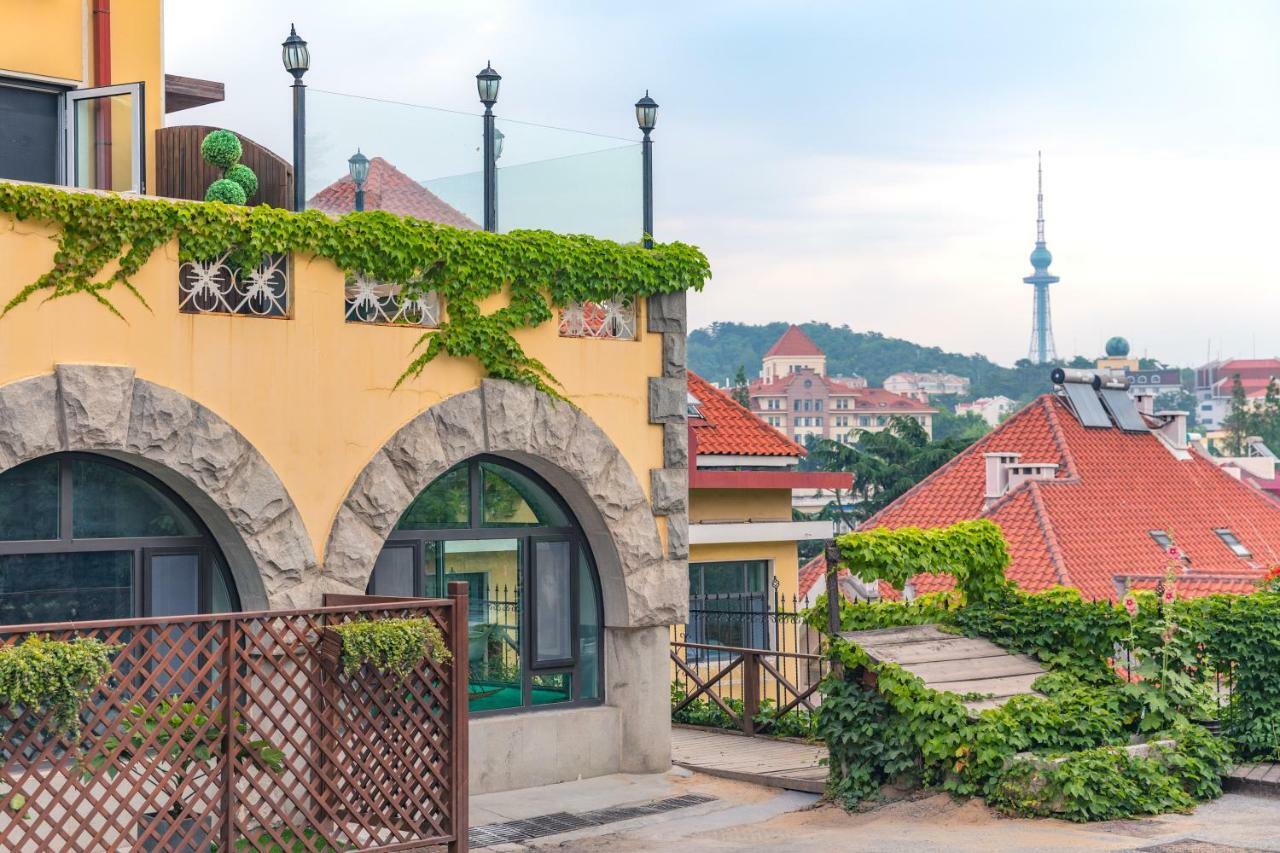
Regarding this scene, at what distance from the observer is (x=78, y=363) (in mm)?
10430

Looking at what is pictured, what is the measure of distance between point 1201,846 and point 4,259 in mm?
8801

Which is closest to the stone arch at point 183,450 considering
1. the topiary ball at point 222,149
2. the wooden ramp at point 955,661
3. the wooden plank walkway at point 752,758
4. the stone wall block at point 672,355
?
the topiary ball at point 222,149

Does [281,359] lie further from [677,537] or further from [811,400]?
[811,400]

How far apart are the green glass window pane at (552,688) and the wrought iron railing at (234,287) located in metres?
4.09

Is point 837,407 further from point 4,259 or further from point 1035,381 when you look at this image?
point 4,259

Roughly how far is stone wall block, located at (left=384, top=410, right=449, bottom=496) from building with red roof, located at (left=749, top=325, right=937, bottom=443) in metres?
144

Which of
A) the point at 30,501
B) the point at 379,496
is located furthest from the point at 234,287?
the point at 30,501

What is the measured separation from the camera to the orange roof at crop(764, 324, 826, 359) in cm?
17662

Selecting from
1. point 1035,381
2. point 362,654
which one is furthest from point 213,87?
point 1035,381

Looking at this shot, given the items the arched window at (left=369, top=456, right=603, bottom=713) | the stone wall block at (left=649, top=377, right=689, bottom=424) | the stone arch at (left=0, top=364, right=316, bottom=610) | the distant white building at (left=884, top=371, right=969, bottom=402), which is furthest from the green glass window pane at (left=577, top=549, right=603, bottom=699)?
the distant white building at (left=884, top=371, right=969, bottom=402)

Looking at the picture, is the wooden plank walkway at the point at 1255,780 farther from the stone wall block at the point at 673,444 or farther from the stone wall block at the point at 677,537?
the stone wall block at the point at 673,444

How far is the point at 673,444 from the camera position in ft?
46.1

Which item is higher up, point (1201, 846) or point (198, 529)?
point (198, 529)

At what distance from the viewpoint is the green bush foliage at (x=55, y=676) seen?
27.3ft
